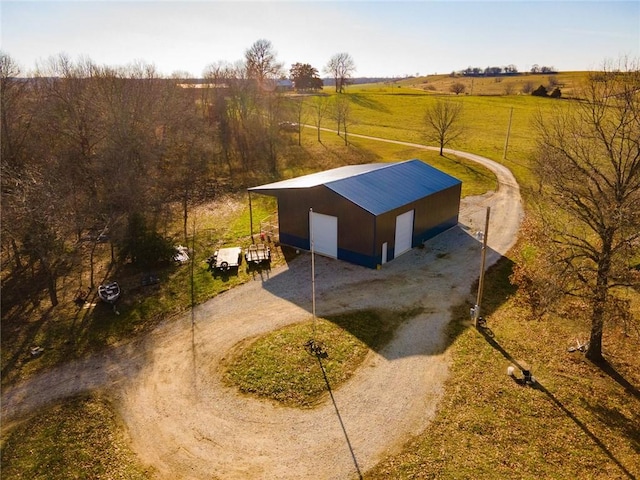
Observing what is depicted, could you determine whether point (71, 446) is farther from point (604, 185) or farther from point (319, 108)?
point (319, 108)

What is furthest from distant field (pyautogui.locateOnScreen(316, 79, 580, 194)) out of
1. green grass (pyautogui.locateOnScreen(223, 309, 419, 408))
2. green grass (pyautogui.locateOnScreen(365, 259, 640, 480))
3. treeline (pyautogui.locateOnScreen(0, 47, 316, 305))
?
green grass (pyautogui.locateOnScreen(223, 309, 419, 408))

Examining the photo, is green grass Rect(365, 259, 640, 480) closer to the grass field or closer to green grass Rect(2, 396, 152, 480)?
the grass field

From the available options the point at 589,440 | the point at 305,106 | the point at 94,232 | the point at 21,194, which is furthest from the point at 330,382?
the point at 305,106

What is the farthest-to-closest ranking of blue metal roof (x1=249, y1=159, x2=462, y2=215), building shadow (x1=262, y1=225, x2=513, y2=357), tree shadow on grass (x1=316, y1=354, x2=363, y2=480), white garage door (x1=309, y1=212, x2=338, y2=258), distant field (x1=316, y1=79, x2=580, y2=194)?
distant field (x1=316, y1=79, x2=580, y2=194) → white garage door (x1=309, y1=212, x2=338, y2=258) → blue metal roof (x1=249, y1=159, x2=462, y2=215) → building shadow (x1=262, y1=225, x2=513, y2=357) → tree shadow on grass (x1=316, y1=354, x2=363, y2=480)

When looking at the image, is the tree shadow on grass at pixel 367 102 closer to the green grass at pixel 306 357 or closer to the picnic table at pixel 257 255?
the picnic table at pixel 257 255

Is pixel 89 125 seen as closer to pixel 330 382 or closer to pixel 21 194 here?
pixel 21 194

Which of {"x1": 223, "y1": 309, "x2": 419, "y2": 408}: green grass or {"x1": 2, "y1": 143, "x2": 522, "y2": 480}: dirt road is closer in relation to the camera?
{"x1": 2, "y1": 143, "x2": 522, "y2": 480}: dirt road

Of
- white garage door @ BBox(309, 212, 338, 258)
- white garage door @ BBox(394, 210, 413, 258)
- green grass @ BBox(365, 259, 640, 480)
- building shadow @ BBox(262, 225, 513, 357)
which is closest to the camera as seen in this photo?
green grass @ BBox(365, 259, 640, 480)
